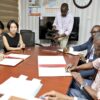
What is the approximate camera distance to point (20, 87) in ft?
4.55

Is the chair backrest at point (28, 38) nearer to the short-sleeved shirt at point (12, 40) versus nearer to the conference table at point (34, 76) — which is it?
the short-sleeved shirt at point (12, 40)

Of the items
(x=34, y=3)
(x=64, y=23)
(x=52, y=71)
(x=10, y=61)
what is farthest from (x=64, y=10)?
(x=52, y=71)

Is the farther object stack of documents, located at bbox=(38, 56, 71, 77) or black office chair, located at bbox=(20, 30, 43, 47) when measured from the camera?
black office chair, located at bbox=(20, 30, 43, 47)

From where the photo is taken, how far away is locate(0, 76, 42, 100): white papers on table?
1.27 metres

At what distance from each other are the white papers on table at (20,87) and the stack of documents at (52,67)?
0.83 feet

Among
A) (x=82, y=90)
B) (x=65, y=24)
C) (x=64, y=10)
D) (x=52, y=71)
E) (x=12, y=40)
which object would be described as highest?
(x=64, y=10)

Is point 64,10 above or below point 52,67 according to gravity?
above

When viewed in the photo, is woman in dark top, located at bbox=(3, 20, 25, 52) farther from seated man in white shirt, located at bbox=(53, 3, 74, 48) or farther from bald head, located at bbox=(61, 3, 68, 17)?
bald head, located at bbox=(61, 3, 68, 17)

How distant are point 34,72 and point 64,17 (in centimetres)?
296

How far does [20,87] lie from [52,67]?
0.67 m

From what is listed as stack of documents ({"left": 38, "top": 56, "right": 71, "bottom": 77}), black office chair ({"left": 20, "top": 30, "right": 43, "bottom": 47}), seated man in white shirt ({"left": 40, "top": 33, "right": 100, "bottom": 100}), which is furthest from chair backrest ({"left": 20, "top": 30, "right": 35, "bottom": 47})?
seated man in white shirt ({"left": 40, "top": 33, "right": 100, "bottom": 100})

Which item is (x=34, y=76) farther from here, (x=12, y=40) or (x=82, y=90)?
(x=12, y=40)

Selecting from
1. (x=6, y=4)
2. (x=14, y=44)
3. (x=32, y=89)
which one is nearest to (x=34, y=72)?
(x=32, y=89)

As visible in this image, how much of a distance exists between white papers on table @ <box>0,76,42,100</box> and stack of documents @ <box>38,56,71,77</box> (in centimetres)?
25
